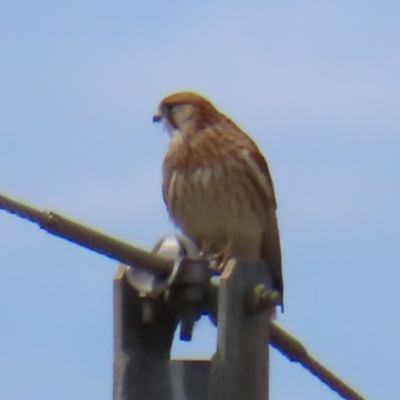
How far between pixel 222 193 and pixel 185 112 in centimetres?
130

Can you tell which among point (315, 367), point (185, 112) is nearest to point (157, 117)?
point (185, 112)

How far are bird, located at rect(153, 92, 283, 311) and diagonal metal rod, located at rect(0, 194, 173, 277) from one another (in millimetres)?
4677

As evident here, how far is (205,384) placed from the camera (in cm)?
417

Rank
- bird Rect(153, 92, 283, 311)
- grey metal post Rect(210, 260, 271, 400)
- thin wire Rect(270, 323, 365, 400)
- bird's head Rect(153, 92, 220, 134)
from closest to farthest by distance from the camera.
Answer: grey metal post Rect(210, 260, 271, 400), thin wire Rect(270, 323, 365, 400), bird Rect(153, 92, 283, 311), bird's head Rect(153, 92, 220, 134)

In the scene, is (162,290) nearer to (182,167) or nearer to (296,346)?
(296,346)

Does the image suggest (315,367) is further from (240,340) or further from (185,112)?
(185,112)

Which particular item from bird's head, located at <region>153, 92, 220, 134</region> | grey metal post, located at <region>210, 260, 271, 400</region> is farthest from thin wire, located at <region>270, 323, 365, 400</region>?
bird's head, located at <region>153, 92, 220, 134</region>

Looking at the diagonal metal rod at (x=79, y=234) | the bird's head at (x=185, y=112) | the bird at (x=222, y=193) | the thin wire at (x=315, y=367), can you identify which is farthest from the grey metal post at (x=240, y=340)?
the bird's head at (x=185, y=112)

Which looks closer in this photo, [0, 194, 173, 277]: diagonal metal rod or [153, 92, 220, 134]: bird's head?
[0, 194, 173, 277]: diagonal metal rod

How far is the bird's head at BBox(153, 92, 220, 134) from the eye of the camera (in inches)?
405

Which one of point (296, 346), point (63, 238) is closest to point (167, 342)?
point (63, 238)

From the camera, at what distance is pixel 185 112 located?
10484 millimetres

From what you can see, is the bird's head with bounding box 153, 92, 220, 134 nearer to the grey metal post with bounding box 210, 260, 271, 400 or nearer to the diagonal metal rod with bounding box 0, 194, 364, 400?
the diagonal metal rod with bounding box 0, 194, 364, 400

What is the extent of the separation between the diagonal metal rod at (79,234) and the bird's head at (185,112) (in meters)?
5.65
